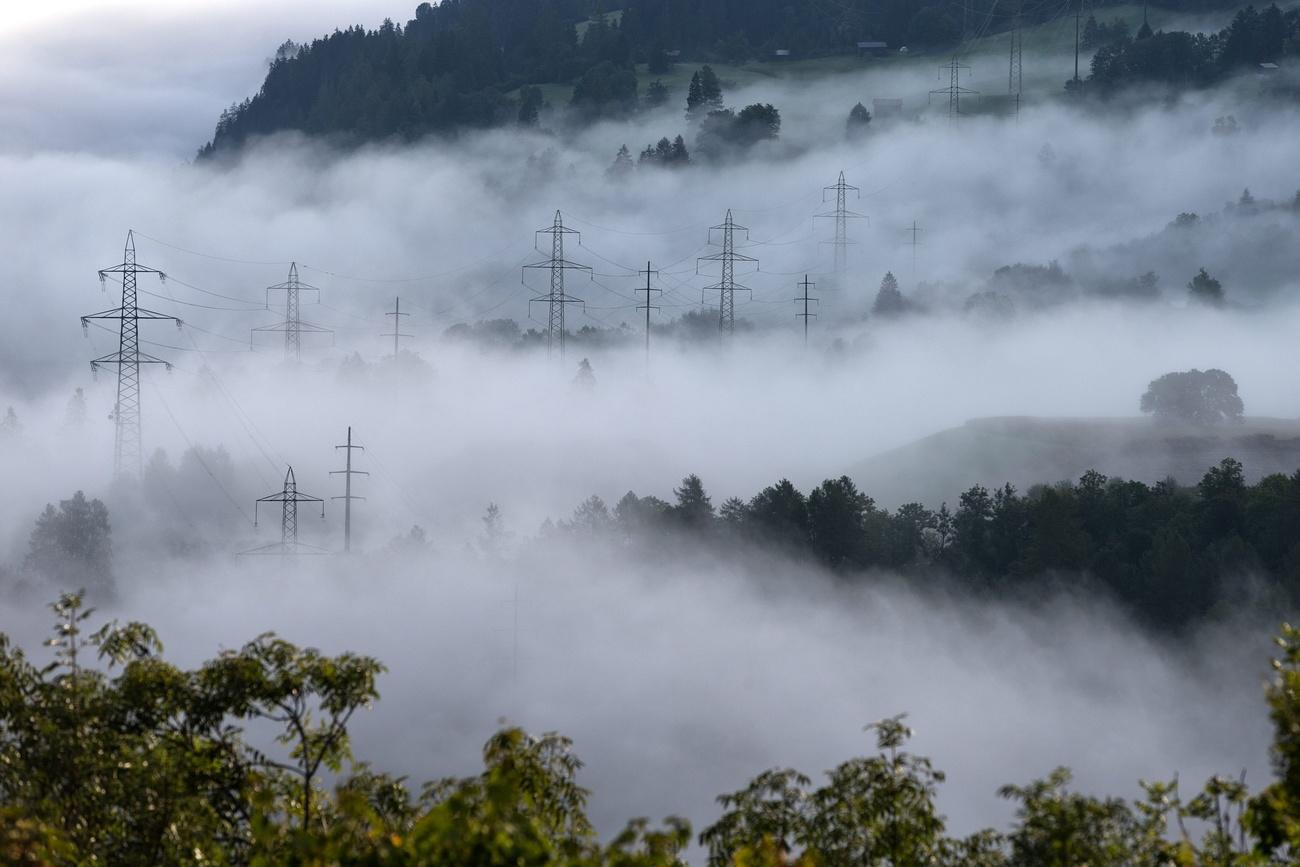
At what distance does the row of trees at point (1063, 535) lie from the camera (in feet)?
359

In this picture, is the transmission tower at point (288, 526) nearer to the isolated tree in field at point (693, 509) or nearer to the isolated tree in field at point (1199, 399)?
the isolated tree in field at point (693, 509)

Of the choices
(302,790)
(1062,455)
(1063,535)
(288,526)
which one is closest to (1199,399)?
(1062,455)

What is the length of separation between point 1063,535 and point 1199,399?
50.6 meters

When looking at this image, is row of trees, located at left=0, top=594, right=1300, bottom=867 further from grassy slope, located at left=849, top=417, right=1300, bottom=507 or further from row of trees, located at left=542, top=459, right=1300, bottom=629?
grassy slope, located at left=849, top=417, right=1300, bottom=507

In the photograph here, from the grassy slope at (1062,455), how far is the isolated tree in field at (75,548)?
225ft

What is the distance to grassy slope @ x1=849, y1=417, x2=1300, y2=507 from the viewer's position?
144000 millimetres

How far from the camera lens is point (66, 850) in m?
18.6

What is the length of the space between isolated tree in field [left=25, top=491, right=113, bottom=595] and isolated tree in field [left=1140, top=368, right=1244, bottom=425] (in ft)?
320

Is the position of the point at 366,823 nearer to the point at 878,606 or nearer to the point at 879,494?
the point at 878,606

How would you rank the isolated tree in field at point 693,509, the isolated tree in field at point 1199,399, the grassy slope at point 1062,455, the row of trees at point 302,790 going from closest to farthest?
the row of trees at point 302,790 < the isolated tree in field at point 693,509 < the grassy slope at point 1062,455 < the isolated tree in field at point 1199,399

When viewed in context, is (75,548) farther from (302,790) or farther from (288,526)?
(302,790)

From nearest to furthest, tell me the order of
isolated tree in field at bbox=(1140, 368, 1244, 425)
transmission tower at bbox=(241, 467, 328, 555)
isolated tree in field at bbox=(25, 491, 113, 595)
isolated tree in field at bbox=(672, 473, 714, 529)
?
transmission tower at bbox=(241, 467, 328, 555) → isolated tree in field at bbox=(672, 473, 714, 529) → isolated tree in field at bbox=(25, 491, 113, 595) → isolated tree in field at bbox=(1140, 368, 1244, 425)

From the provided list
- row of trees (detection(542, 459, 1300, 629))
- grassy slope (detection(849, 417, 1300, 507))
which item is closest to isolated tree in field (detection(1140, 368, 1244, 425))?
grassy slope (detection(849, 417, 1300, 507))

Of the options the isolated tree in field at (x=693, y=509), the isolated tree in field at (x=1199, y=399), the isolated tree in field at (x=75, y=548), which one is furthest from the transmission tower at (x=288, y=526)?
the isolated tree in field at (x=1199, y=399)
